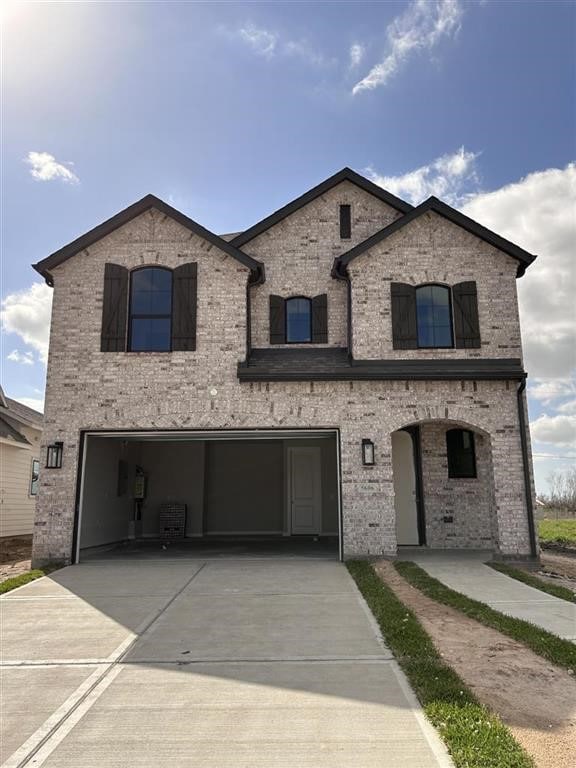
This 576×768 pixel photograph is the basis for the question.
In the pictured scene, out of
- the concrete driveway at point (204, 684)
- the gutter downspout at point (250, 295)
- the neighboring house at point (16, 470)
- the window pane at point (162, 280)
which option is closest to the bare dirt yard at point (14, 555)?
the neighboring house at point (16, 470)

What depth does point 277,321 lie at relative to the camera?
12359 mm

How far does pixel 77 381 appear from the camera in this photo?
36.3 ft

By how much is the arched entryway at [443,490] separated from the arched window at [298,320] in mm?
3289

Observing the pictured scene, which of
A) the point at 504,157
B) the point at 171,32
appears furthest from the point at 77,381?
the point at 504,157

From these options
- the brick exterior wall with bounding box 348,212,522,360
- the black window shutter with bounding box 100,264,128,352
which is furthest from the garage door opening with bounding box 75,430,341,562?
the brick exterior wall with bounding box 348,212,522,360

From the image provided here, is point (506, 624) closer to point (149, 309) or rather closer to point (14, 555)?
point (149, 309)

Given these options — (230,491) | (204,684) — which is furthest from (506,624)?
(230,491)

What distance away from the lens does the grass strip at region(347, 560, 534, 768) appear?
10.3ft

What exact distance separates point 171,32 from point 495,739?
11167 millimetres

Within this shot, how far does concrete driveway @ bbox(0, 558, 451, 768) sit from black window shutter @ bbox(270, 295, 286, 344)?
593 cm

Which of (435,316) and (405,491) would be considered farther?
(405,491)

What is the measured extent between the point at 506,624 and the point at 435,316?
23.0 feet

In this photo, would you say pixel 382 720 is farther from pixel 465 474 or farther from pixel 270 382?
pixel 465 474

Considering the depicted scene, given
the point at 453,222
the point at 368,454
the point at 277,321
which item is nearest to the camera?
the point at 368,454
